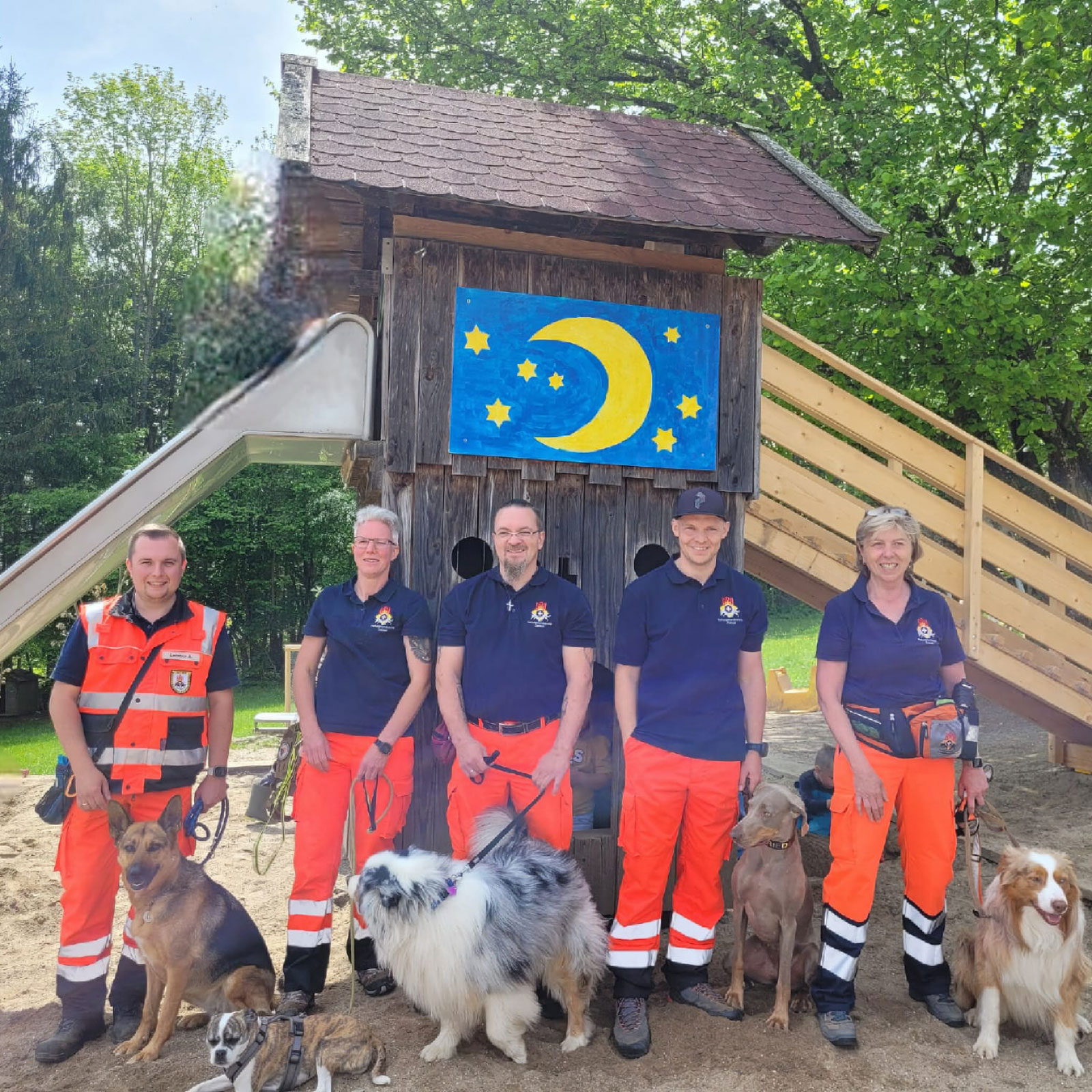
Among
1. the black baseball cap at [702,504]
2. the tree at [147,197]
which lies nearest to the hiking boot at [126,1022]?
the black baseball cap at [702,504]

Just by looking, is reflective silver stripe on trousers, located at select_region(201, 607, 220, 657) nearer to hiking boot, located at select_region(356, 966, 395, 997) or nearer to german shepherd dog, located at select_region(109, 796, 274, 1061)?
german shepherd dog, located at select_region(109, 796, 274, 1061)

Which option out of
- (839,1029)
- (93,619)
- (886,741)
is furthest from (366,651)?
(839,1029)

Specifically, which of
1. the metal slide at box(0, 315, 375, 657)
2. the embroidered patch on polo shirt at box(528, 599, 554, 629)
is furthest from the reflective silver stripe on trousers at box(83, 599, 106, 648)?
the embroidered patch on polo shirt at box(528, 599, 554, 629)

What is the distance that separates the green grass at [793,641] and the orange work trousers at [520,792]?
29.5 feet

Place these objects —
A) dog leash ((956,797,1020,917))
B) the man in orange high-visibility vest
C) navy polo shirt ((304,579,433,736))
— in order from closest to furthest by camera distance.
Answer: the man in orange high-visibility vest
dog leash ((956,797,1020,917))
navy polo shirt ((304,579,433,736))

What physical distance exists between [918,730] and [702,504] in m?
1.32

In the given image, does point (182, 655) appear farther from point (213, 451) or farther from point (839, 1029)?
point (839, 1029)

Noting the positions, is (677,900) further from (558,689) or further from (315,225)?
(315,225)

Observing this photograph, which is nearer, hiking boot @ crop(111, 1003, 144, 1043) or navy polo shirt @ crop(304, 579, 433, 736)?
hiking boot @ crop(111, 1003, 144, 1043)

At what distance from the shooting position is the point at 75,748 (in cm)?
389

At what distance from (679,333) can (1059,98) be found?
768 cm

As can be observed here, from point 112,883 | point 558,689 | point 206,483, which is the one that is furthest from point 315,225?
point 112,883

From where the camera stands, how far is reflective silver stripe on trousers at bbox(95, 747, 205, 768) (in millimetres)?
3961

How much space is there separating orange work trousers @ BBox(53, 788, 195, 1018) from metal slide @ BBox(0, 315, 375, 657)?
0.97 meters
